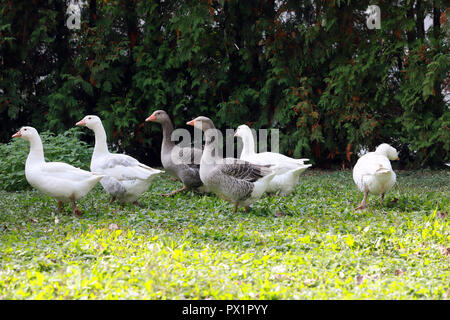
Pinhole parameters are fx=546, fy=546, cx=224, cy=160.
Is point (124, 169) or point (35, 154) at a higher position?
point (35, 154)

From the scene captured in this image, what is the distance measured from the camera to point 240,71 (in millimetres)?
13305

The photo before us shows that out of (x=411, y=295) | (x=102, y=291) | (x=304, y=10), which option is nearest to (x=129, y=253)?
(x=102, y=291)

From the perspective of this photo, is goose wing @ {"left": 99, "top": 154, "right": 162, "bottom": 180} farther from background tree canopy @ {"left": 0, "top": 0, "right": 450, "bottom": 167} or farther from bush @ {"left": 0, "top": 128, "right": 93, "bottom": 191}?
background tree canopy @ {"left": 0, "top": 0, "right": 450, "bottom": 167}

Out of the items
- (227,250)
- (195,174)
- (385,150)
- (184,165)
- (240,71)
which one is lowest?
(227,250)

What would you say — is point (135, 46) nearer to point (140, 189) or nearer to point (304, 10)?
point (304, 10)

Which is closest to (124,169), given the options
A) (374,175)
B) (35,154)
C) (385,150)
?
(35,154)

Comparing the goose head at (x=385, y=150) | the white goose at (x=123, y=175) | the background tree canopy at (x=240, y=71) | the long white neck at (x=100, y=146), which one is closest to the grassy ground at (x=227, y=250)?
the white goose at (x=123, y=175)

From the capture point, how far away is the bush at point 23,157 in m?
9.55

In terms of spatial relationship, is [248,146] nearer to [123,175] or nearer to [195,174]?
[195,174]

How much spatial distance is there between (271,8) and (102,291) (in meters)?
10.4

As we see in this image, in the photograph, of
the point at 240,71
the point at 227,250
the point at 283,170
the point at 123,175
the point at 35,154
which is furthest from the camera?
the point at 240,71

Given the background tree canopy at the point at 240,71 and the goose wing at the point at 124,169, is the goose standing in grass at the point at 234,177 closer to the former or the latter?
the goose wing at the point at 124,169

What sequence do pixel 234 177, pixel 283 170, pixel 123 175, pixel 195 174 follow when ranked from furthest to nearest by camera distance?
pixel 195 174, pixel 283 170, pixel 123 175, pixel 234 177

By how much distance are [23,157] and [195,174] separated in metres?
3.45
